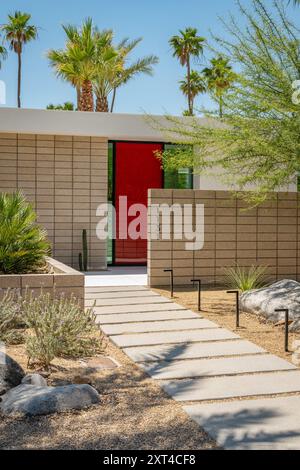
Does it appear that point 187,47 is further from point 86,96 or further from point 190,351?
Answer: point 190,351

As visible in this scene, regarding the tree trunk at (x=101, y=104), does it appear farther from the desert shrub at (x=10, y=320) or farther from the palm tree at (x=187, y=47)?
the desert shrub at (x=10, y=320)

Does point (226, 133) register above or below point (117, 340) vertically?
above

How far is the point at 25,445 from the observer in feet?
13.8

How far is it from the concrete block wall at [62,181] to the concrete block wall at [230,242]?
3.45 m

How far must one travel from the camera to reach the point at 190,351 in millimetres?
6957

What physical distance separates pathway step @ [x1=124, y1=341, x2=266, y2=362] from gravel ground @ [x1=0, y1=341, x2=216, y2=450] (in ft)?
3.24

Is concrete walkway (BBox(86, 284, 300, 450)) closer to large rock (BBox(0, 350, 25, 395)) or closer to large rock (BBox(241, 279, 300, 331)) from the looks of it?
large rock (BBox(241, 279, 300, 331))

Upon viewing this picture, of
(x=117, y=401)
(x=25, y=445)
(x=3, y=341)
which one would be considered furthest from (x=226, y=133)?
(x=25, y=445)

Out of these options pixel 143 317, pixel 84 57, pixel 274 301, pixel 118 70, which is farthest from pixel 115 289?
pixel 118 70

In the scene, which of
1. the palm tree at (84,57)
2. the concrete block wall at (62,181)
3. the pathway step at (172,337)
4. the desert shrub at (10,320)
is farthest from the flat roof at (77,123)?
the palm tree at (84,57)

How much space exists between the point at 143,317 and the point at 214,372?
2858mm

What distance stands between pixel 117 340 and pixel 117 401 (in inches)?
89.1

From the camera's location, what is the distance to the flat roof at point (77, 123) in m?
13.9
